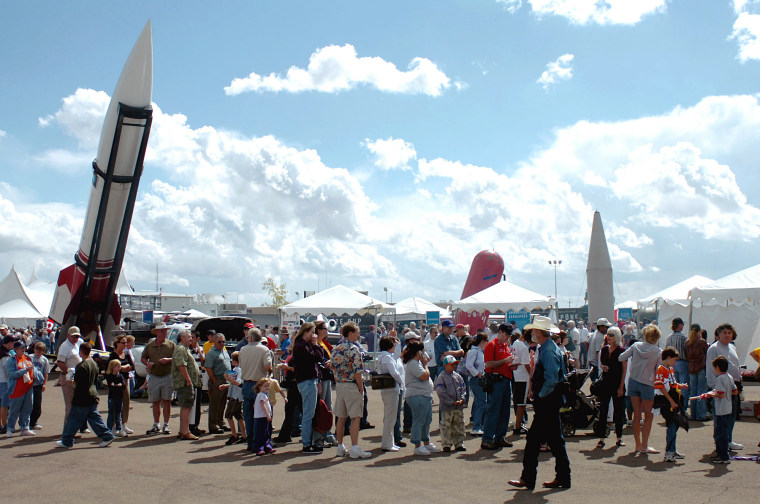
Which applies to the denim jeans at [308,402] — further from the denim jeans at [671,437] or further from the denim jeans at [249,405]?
the denim jeans at [671,437]

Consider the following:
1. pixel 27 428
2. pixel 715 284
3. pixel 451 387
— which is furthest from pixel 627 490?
pixel 715 284

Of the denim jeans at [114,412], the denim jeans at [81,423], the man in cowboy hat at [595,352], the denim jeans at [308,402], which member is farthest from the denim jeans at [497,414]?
the denim jeans at [114,412]

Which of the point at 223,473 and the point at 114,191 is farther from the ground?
the point at 114,191

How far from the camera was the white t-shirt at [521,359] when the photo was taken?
9625 mm

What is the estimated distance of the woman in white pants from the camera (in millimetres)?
8023

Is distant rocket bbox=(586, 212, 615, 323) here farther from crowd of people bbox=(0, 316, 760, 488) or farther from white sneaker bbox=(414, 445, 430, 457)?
white sneaker bbox=(414, 445, 430, 457)

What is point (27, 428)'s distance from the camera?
32.8ft

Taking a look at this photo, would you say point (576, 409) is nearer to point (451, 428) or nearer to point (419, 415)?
point (451, 428)

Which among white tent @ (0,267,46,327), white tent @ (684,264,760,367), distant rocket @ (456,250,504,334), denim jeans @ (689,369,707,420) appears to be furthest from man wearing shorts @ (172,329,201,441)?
white tent @ (0,267,46,327)

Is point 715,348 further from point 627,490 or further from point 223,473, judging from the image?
point 223,473

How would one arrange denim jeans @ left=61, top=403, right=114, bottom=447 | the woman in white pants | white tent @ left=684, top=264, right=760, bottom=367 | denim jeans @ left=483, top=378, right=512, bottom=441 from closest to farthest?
the woman in white pants, denim jeans @ left=483, top=378, right=512, bottom=441, denim jeans @ left=61, top=403, right=114, bottom=447, white tent @ left=684, top=264, right=760, bottom=367

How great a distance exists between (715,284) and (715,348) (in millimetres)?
10651

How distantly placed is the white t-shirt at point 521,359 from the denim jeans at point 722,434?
2.77 metres

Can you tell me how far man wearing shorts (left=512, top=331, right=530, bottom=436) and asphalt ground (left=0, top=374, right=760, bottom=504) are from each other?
1.74ft
